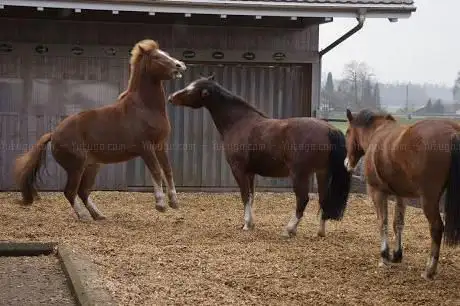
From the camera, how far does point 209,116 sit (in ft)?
39.8

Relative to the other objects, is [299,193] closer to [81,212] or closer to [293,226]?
[293,226]

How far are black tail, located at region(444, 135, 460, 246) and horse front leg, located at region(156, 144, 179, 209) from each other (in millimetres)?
3748

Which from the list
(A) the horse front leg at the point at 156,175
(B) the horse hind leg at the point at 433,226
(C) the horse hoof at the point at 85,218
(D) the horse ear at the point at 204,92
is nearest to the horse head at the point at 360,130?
(B) the horse hind leg at the point at 433,226

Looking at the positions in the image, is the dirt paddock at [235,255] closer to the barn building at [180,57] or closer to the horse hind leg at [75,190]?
the horse hind leg at [75,190]

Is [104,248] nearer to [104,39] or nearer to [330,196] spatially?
[330,196]

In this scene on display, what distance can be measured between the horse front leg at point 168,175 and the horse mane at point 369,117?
2545 mm

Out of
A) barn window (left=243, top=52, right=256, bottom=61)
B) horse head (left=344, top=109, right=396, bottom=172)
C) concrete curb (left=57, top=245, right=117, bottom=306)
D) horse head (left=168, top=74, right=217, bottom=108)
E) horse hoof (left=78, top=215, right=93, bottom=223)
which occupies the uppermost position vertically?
barn window (left=243, top=52, right=256, bottom=61)

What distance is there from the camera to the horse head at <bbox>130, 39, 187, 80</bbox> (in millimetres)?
8508

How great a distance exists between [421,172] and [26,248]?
3.61m

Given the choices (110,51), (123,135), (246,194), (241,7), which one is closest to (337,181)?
(246,194)

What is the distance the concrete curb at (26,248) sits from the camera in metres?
6.39

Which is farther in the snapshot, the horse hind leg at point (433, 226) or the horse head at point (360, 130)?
the horse head at point (360, 130)

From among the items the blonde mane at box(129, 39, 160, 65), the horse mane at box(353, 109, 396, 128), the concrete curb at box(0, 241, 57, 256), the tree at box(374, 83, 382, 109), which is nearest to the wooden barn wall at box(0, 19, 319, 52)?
the blonde mane at box(129, 39, 160, 65)

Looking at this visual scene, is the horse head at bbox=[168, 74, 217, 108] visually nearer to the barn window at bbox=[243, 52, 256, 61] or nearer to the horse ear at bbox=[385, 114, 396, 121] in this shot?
the horse ear at bbox=[385, 114, 396, 121]
